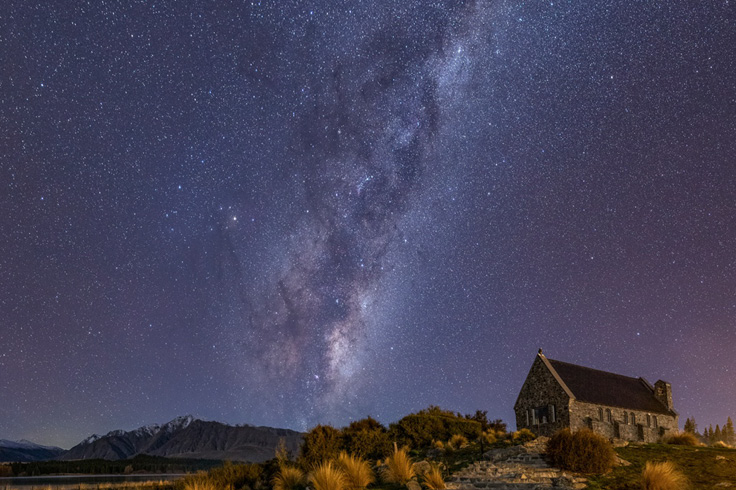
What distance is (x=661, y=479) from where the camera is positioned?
54.2 ft

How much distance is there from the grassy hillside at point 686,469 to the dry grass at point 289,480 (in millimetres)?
11721

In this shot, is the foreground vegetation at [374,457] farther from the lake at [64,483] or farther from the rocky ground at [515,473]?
the lake at [64,483]

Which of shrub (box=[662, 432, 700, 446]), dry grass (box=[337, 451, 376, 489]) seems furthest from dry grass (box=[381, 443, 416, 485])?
shrub (box=[662, 432, 700, 446])

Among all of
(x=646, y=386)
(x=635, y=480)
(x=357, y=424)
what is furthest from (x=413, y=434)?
(x=646, y=386)

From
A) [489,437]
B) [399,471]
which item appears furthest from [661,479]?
[489,437]

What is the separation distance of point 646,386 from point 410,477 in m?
39.9

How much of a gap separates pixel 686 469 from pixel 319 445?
17931mm

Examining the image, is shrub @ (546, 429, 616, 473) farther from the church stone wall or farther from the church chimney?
the church chimney

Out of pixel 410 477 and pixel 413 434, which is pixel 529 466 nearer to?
pixel 410 477

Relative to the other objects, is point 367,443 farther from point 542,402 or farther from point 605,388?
point 605,388

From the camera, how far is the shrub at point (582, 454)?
20677mm

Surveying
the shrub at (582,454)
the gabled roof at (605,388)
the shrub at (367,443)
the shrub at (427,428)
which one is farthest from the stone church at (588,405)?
the shrub at (582,454)

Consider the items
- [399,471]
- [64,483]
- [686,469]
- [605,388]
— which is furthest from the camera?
[64,483]

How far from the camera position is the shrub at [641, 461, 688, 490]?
53.6ft
